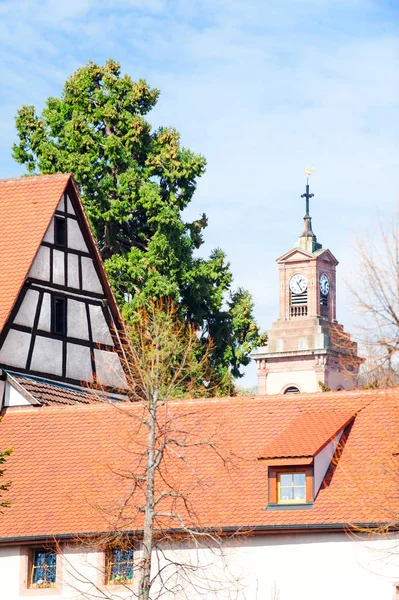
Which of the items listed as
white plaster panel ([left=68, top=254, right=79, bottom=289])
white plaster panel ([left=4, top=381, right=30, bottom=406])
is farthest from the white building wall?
white plaster panel ([left=68, top=254, right=79, bottom=289])

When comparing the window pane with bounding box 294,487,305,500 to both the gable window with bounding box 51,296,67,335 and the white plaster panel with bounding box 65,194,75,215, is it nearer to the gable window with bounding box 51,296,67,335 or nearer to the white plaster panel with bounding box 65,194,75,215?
the gable window with bounding box 51,296,67,335

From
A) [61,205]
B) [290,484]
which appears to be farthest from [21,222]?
[290,484]

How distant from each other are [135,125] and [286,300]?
5477 cm

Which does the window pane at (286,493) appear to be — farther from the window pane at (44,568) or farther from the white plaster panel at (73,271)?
the white plaster panel at (73,271)

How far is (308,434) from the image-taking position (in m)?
30.0

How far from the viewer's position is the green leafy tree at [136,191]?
1886 inches

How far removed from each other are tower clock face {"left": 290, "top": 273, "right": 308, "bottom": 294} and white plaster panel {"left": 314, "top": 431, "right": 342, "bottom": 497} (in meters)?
73.3

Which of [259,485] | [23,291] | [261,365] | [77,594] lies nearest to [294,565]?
[259,485]

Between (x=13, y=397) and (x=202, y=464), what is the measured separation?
5.68 meters

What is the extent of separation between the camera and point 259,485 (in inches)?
1171

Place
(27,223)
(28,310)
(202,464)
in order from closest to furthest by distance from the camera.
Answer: (202,464), (28,310), (27,223)

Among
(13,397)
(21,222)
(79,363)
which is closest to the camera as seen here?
(13,397)

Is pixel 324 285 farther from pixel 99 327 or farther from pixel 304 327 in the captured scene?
pixel 99 327

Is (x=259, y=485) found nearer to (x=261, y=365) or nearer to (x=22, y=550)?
(x=22, y=550)
